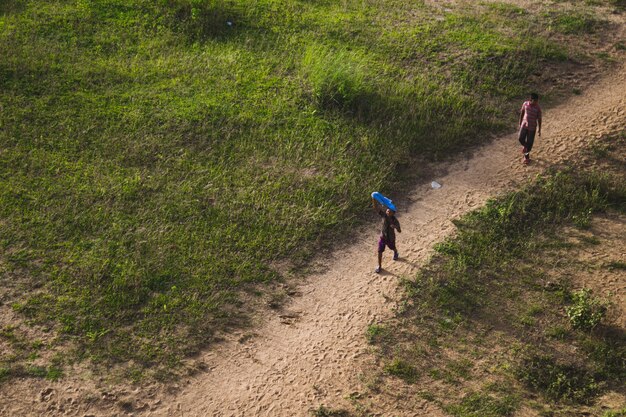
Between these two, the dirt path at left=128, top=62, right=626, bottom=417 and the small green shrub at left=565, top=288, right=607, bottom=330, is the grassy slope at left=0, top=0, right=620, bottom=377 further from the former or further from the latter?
the small green shrub at left=565, top=288, right=607, bottom=330

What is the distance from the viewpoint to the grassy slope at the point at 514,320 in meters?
9.94

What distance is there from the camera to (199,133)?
1484cm

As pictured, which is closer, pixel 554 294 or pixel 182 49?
pixel 554 294

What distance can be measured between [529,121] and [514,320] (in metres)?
4.83

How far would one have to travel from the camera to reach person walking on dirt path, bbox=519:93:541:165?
1385 centimetres

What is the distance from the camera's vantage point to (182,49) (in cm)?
1745

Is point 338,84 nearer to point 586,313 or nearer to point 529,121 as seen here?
point 529,121

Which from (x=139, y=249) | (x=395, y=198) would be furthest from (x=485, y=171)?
(x=139, y=249)

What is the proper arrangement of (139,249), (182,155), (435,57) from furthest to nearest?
(435,57), (182,155), (139,249)

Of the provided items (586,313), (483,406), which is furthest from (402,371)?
(586,313)

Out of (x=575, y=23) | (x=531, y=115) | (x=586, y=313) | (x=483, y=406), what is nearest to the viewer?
(x=483, y=406)

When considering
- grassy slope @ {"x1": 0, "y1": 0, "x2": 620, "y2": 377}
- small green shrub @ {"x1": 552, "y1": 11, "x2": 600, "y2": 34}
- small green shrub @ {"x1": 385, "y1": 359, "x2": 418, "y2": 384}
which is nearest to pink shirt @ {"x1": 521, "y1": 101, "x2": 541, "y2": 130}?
grassy slope @ {"x1": 0, "y1": 0, "x2": 620, "y2": 377}

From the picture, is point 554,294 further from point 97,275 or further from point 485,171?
point 97,275

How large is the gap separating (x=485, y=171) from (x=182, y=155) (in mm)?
6660
